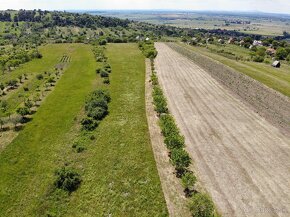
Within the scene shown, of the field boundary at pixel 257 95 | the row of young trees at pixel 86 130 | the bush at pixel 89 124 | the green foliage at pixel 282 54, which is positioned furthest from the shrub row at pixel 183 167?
the green foliage at pixel 282 54

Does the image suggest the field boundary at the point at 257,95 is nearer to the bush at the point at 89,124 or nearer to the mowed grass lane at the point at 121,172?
the mowed grass lane at the point at 121,172

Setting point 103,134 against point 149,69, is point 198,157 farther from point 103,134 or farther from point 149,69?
point 149,69

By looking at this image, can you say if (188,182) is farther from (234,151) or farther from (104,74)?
(104,74)

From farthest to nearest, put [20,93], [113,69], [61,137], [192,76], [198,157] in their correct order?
[113,69] < [192,76] < [20,93] < [61,137] < [198,157]

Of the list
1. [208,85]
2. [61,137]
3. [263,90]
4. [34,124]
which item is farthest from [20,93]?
[263,90]

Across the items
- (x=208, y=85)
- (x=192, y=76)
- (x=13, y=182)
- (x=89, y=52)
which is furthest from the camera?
(x=89, y=52)

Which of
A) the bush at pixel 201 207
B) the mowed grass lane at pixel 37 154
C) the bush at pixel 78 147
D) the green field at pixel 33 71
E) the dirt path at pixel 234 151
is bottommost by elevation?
the green field at pixel 33 71

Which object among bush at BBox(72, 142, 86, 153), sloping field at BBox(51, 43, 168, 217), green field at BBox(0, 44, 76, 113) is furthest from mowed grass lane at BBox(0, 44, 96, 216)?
green field at BBox(0, 44, 76, 113)

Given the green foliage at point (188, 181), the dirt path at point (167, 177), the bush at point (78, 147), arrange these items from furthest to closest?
the bush at point (78, 147) → the green foliage at point (188, 181) → the dirt path at point (167, 177)
